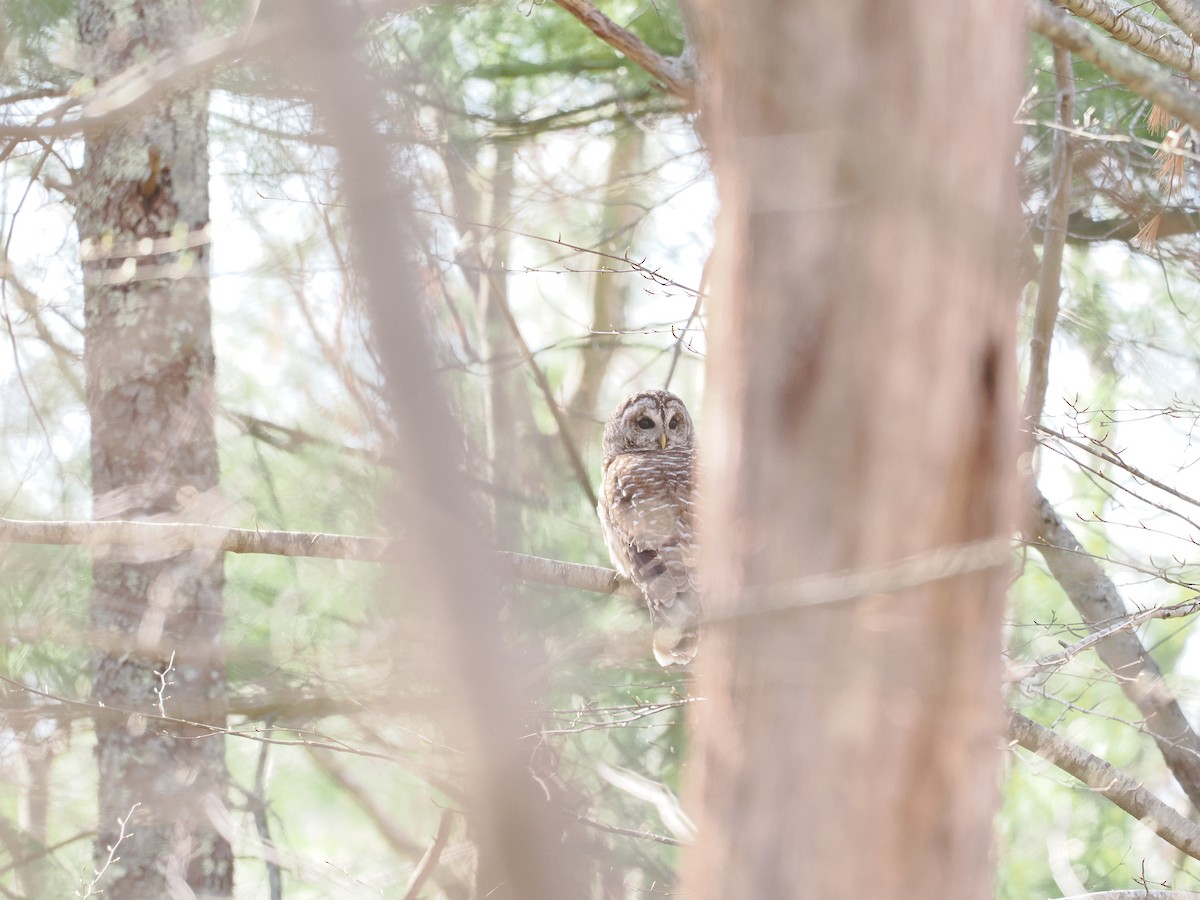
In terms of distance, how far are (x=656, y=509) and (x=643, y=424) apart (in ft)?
3.76

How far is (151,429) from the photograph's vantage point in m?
5.33

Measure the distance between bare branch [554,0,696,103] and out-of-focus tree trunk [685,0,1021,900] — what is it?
92.0 inches

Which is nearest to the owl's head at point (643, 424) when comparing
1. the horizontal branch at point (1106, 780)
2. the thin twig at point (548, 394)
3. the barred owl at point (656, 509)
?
the barred owl at point (656, 509)

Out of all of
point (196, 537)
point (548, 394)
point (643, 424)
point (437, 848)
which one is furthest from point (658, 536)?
point (437, 848)

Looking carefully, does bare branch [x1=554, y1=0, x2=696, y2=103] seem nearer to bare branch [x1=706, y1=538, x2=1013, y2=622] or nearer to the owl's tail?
the owl's tail

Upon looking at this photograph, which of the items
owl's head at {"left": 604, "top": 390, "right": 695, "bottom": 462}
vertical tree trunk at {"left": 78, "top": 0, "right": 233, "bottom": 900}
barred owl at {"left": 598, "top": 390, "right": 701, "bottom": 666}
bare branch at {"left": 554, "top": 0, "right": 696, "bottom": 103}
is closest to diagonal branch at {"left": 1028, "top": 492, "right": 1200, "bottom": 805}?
barred owl at {"left": 598, "top": 390, "right": 701, "bottom": 666}

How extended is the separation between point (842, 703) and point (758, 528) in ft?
0.77

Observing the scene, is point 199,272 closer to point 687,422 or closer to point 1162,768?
point 687,422

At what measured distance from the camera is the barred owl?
4.35m

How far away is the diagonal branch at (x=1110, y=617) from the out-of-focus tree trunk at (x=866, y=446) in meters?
3.64

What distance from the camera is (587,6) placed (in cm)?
357

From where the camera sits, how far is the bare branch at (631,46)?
3.60 m

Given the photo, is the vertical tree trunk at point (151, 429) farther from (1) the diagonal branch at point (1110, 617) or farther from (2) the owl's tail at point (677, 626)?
(1) the diagonal branch at point (1110, 617)

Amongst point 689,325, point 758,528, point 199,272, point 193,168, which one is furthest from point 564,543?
point 758,528
